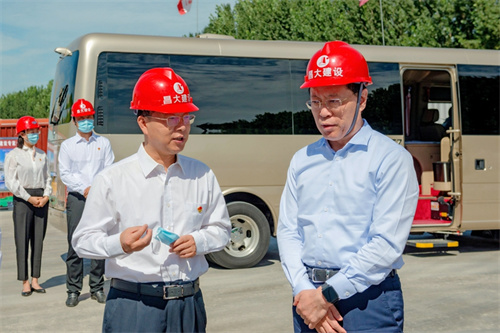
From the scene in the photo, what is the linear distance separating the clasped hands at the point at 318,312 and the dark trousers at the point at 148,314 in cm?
54

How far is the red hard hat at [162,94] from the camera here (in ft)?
10.2

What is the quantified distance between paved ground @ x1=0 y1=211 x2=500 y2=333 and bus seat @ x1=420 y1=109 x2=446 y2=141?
230 centimetres

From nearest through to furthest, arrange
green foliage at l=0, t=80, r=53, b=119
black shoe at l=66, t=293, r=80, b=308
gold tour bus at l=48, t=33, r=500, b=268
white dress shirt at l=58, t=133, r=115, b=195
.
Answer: black shoe at l=66, t=293, r=80, b=308, white dress shirt at l=58, t=133, r=115, b=195, gold tour bus at l=48, t=33, r=500, b=268, green foliage at l=0, t=80, r=53, b=119

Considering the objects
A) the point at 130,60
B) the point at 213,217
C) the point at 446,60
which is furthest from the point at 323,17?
the point at 213,217

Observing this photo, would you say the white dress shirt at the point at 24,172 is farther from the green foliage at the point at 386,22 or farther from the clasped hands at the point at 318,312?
the green foliage at the point at 386,22

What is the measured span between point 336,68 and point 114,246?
1261 millimetres

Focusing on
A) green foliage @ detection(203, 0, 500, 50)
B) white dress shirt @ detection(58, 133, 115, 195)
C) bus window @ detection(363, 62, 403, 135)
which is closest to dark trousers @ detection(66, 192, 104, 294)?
white dress shirt @ detection(58, 133, 115, 195)

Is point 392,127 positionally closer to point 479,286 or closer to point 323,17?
point 479,286

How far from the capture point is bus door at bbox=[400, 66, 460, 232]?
11.2 m

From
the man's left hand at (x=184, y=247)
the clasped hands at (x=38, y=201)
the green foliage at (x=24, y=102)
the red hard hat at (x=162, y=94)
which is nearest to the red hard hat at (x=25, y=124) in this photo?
the clasped hands at (x=38, y=201)

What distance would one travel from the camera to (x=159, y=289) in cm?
303

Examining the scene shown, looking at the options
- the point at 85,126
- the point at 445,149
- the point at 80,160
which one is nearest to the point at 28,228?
the point at 80,160

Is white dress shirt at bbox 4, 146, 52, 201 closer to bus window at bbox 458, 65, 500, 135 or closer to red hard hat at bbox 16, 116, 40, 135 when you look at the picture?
red hard hat at bbox 16, 116, 40, 135

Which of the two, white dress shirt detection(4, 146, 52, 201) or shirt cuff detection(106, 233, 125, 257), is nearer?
shirt cuff detection(106, 233, 125, 257)
